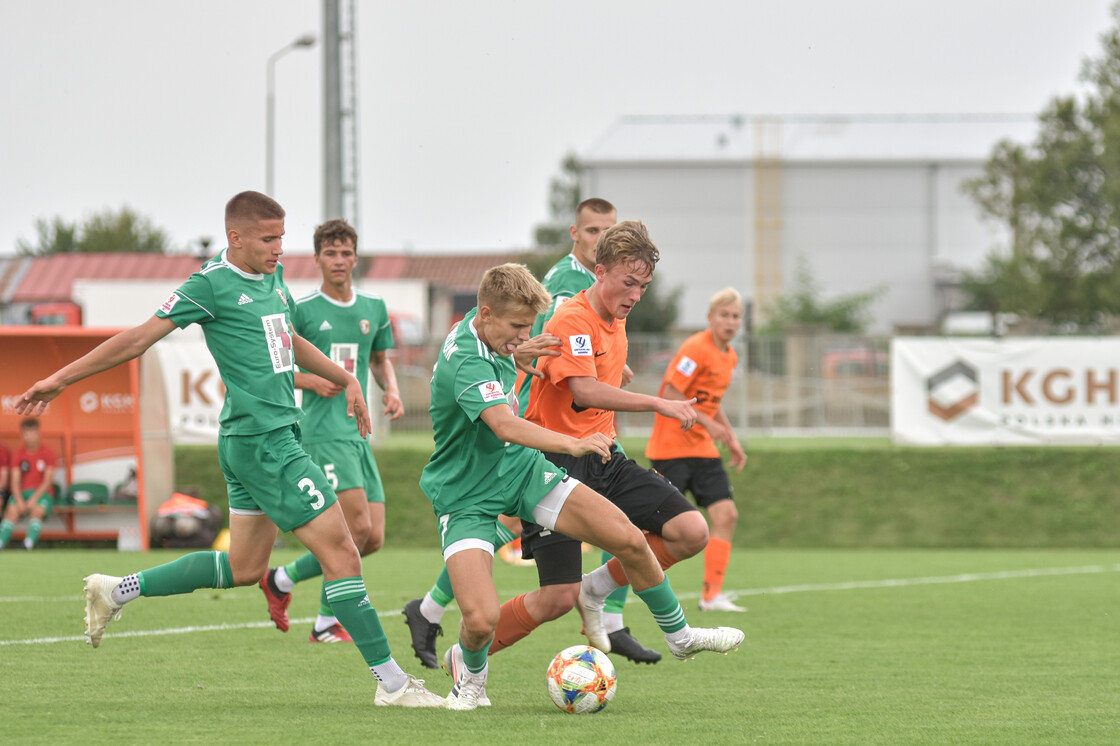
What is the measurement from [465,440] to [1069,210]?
1331 inches

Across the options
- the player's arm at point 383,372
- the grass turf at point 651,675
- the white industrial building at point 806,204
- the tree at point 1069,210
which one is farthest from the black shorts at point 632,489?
the white industrial building at point 806,204

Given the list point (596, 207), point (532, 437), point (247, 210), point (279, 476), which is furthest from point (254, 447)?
point (596, 207)

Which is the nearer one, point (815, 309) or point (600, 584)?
point (600, 584)

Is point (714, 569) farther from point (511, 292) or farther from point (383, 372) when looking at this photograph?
point (511, 292)

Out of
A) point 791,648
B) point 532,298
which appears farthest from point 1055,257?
point 532,298

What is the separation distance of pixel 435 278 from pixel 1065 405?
48.0 metres

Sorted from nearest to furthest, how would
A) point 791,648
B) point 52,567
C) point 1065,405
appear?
1. point 791,648
2. point 52,567
3. point 1065,405

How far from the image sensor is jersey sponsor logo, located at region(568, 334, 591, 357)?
5.78m

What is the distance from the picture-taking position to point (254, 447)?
221 inches

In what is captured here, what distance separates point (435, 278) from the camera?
6200 cm

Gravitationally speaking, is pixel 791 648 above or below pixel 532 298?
below

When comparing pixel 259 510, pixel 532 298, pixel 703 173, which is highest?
pixel 703 173

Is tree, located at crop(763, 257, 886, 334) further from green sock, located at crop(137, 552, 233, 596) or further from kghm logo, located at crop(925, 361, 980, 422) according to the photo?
green sock, located at crop(137, 552, 233, 596)

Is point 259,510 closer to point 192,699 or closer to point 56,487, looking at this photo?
point 192,699
